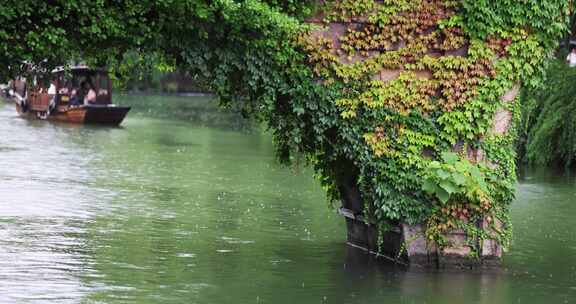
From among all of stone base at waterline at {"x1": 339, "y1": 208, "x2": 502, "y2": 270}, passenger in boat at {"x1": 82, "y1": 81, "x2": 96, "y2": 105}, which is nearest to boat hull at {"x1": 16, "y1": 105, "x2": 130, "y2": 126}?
passenger in boat at {"x1": 82, "y1": 81, "x2": 96, "y2": 105}

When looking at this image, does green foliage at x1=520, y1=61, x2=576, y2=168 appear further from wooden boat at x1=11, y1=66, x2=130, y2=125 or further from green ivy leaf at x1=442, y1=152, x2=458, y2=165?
wooden boat at x1=11, y1=66, x2=130, y2=125

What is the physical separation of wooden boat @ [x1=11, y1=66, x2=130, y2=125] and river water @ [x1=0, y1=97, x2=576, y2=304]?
14.1m

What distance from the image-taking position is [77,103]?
49.7 m

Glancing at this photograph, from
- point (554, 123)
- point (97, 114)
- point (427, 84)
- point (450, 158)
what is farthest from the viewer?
point (97, 114)

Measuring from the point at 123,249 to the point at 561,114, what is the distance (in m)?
17.2

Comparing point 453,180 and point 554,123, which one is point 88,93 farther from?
point 453,180

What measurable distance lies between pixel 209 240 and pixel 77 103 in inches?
1253

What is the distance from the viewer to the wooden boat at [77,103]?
156 ft

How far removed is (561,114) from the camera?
1264 inches

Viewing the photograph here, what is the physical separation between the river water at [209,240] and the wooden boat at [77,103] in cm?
1414

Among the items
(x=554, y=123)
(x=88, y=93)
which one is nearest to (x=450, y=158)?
(x=554, y=123)

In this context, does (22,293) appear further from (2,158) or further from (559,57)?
(559,57)

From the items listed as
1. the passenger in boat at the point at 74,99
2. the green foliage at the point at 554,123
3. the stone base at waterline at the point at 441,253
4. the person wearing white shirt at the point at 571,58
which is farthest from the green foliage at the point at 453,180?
the passenger in boat at the point at 74,99

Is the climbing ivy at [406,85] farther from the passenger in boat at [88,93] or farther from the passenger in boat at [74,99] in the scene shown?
the passenger in boat at [74,99]
